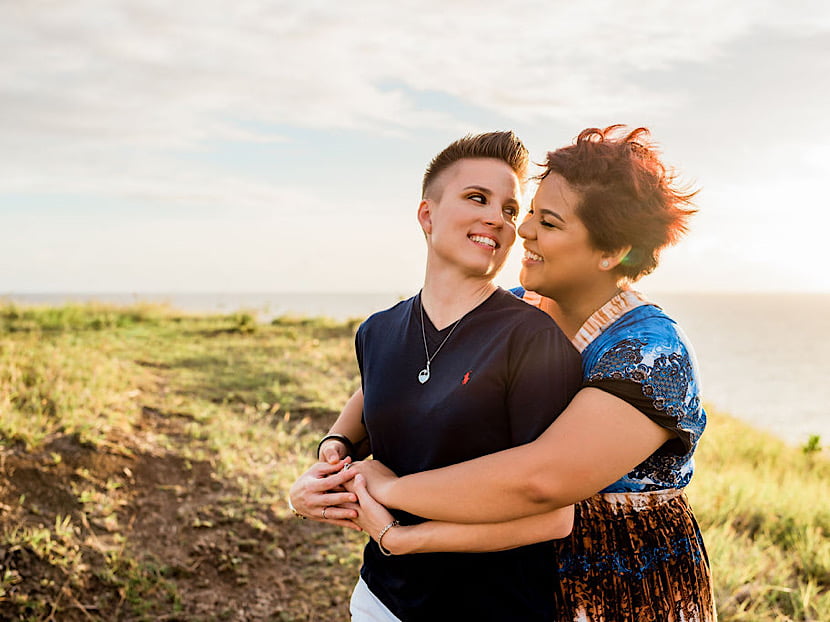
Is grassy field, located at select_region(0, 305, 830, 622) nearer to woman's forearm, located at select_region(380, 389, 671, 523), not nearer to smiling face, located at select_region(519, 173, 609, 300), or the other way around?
woman's forearm, located at select_region(380, 389, 671, 523)

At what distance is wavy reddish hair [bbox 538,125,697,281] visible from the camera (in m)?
2.29

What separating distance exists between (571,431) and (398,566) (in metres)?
0.77

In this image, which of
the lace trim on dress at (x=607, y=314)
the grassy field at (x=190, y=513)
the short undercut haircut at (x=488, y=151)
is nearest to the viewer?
the lace trim on dress at (x=607, y=314)

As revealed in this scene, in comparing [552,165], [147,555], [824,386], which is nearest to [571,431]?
[552,165]

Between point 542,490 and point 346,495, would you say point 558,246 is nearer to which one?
point 542,490

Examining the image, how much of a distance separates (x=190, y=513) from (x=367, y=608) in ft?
9.20

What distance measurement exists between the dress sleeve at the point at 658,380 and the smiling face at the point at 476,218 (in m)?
0.50

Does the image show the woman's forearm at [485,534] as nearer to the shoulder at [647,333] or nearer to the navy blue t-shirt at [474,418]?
the navy blue t-shirt at [474,418]

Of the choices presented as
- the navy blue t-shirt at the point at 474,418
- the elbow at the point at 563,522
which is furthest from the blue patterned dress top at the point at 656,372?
the elbow at the point at 563,522

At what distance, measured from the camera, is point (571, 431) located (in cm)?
194

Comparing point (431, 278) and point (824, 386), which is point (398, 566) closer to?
point (431, 278)

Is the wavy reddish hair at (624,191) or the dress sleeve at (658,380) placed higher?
the wavy reddish hair at (624,191)

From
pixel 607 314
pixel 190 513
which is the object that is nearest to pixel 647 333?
pixel 607 314

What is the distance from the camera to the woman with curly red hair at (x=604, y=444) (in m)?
1.96
